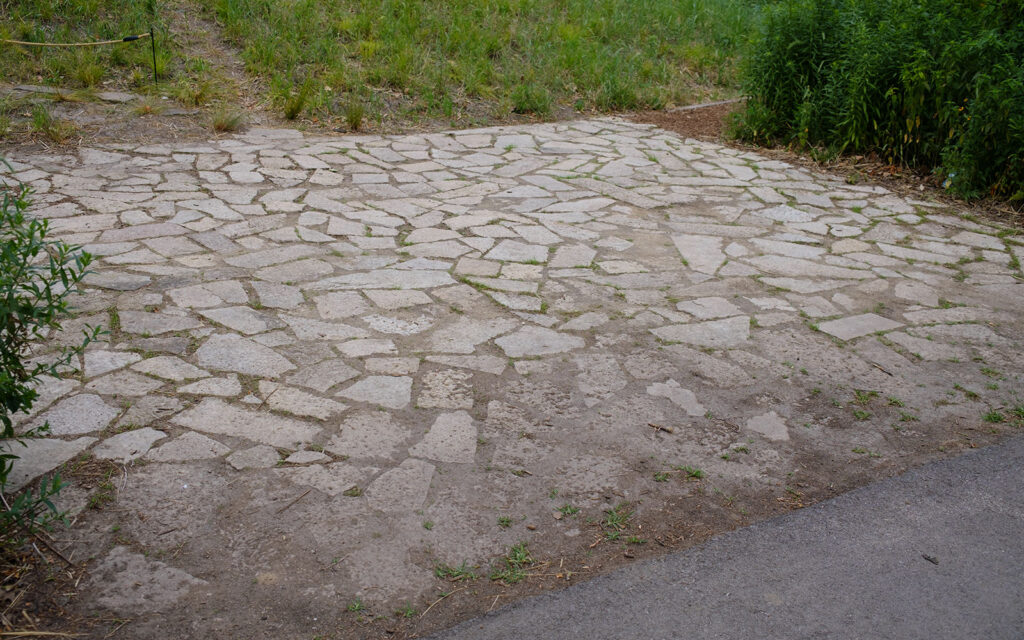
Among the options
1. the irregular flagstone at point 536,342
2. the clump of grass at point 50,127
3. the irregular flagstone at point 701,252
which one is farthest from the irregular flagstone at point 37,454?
the clump of grass at point 50,127

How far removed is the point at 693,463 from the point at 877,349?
1577 mm

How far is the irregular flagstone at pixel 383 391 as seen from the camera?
11.6ft

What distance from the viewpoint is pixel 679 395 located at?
12.1ft

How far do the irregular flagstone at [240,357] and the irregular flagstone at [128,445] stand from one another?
0.56m

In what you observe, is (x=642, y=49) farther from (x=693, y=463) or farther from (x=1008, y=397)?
(x=693, y=463)

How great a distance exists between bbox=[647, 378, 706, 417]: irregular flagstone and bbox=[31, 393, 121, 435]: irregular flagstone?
7.52 feet

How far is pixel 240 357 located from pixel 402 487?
1249mm

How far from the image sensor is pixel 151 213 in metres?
5.55

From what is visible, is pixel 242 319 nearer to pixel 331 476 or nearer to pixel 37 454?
pixel 37 454

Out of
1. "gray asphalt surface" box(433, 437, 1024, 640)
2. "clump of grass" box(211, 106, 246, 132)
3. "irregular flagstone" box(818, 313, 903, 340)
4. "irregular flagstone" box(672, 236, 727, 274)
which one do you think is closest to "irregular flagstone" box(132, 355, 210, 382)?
"gray asphalt surface" box(433, 437, 1024, 640)

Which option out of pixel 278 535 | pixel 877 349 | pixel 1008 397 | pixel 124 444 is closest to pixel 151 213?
pixel 124 444

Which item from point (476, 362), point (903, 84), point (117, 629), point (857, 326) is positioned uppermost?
point (903, 84)

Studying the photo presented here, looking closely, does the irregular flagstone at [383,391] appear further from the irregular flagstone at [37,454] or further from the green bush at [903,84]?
the green bush at [903,84]


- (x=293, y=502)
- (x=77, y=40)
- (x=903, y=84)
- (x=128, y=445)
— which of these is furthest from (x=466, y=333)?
(x=77, y=40)
